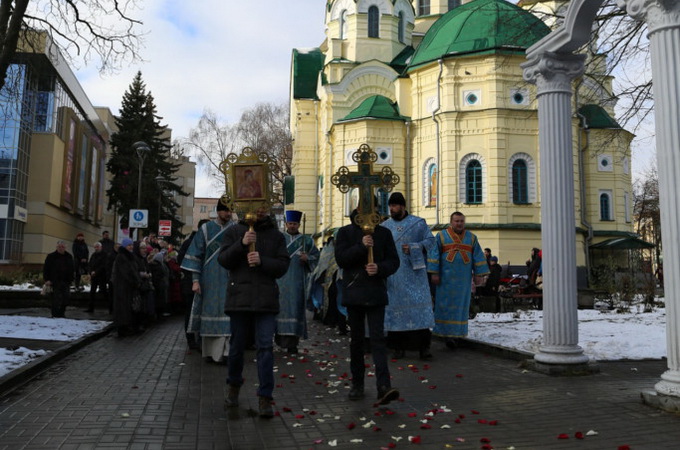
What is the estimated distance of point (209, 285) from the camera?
29.6ft

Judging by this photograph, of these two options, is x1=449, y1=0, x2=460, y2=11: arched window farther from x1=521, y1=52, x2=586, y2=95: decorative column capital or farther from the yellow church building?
x1=521, y1=52, x2=586, y2=95: decorative column capital

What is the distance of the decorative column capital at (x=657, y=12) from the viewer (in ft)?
18.6

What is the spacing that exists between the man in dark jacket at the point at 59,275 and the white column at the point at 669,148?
41.3ft

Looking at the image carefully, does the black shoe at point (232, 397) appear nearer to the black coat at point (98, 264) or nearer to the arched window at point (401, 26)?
the black coat at point (98, 264)

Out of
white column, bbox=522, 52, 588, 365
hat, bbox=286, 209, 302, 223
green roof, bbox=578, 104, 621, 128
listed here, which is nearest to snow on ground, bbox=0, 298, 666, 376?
white column, bbox=522, 52, 588, 365

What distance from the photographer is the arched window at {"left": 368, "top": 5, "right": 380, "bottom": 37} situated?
38.0 m

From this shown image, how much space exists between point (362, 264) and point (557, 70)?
385cm

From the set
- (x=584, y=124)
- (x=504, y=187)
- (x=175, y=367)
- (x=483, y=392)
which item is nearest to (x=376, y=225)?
(x=483, y=392)

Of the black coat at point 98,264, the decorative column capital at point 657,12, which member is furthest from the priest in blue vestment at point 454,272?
the black coat at point 98,264

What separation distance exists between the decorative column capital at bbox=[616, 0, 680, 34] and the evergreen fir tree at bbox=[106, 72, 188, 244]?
40.0 metres

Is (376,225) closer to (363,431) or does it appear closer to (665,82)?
(363,431)

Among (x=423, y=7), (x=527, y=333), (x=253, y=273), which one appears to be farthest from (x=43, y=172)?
(x=253, y=273)

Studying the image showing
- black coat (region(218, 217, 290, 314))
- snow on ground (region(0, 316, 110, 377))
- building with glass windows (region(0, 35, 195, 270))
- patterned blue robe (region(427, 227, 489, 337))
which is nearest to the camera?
black coat (region(218, 217, 290, 314))

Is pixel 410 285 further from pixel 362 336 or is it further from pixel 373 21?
pixel 373 21
